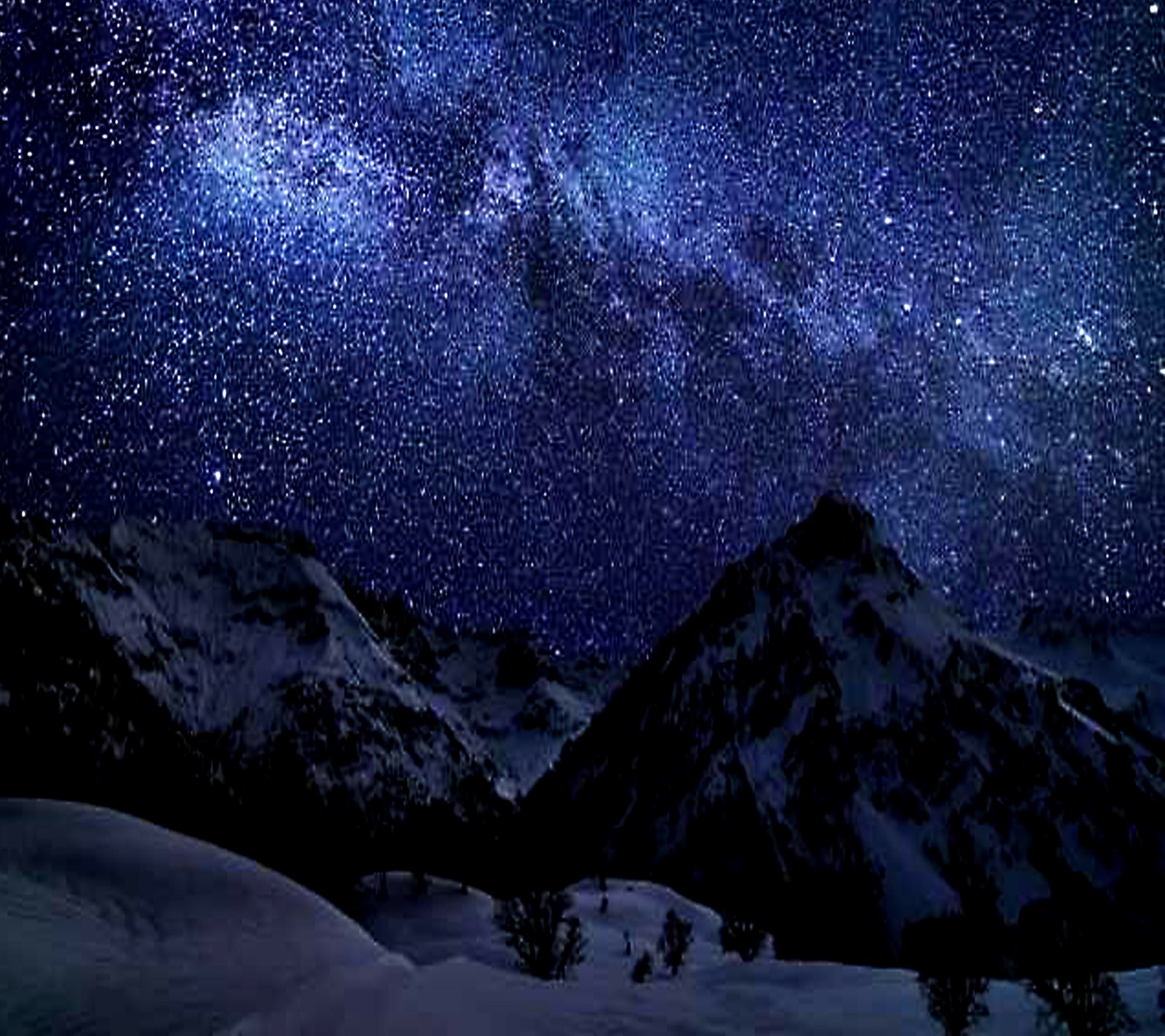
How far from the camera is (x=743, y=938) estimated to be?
65.0 meters

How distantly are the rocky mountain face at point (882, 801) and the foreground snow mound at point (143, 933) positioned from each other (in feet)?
329

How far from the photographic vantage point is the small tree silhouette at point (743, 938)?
64.5 metres

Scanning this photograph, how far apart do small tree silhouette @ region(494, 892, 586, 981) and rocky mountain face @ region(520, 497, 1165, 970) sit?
75864 mm

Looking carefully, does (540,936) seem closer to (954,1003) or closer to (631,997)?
(954,1003)

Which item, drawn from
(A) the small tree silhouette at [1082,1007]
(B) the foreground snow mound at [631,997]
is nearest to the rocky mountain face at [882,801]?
(B) the foreground snow mound at [631,997]

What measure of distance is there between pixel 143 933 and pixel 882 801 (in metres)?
157

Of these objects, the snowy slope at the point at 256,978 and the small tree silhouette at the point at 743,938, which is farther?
the small tree silhouette at the point at 743,938

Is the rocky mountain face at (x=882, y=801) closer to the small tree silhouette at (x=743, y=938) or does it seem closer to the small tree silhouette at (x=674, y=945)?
the small tree silhouette at (x=743, y=938)

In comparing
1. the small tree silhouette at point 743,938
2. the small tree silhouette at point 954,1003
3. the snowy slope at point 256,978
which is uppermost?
the snowy slope at point 256,978

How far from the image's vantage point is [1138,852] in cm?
15850

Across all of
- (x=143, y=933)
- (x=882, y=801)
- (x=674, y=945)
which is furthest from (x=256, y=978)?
(x=882, y=801)

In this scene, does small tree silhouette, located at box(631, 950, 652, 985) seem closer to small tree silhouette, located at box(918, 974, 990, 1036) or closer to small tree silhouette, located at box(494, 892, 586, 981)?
small tree silhouette, located at box(494, 892, 586, 981)

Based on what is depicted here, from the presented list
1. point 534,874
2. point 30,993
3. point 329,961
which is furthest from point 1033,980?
point 534,874

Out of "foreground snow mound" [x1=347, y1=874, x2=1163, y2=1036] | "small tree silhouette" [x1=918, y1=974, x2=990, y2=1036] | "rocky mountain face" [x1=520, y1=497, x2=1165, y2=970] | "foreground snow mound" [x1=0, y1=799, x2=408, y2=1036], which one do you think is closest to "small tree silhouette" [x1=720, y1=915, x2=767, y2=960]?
"foreground snow mound" [x1=347, y1=874, x2=1163, y2=1036]
